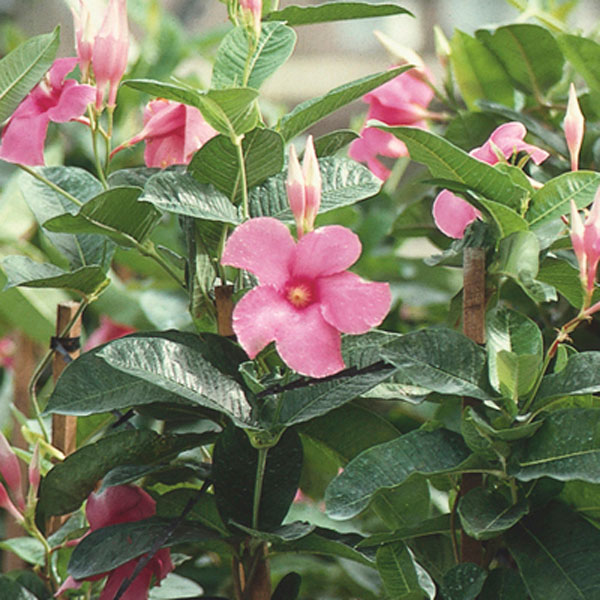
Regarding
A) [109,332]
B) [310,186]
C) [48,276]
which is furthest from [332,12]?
[109,332]

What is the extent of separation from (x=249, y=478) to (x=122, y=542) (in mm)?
92

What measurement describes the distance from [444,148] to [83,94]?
25 centimetres

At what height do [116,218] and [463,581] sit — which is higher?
[116,218]

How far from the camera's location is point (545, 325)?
932 millimetres

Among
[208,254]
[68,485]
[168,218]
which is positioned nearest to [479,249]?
[208,254]

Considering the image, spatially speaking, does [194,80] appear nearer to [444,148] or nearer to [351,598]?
[351,598]

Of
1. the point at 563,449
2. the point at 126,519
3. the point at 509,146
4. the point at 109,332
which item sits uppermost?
the point at 509,146

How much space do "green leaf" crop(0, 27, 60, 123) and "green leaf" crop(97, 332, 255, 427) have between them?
0.19 m

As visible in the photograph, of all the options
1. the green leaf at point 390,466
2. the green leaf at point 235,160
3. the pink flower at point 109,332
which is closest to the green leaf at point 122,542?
the green leaf at point 390,466

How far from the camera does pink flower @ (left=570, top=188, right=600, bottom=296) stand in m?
0.56

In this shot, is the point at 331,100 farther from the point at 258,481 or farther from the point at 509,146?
the point at 258,481

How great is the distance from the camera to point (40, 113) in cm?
67

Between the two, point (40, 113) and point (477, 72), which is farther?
point (477, 72)

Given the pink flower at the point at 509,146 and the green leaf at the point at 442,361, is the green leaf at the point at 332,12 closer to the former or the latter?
the pink flower at the point at 509,146
